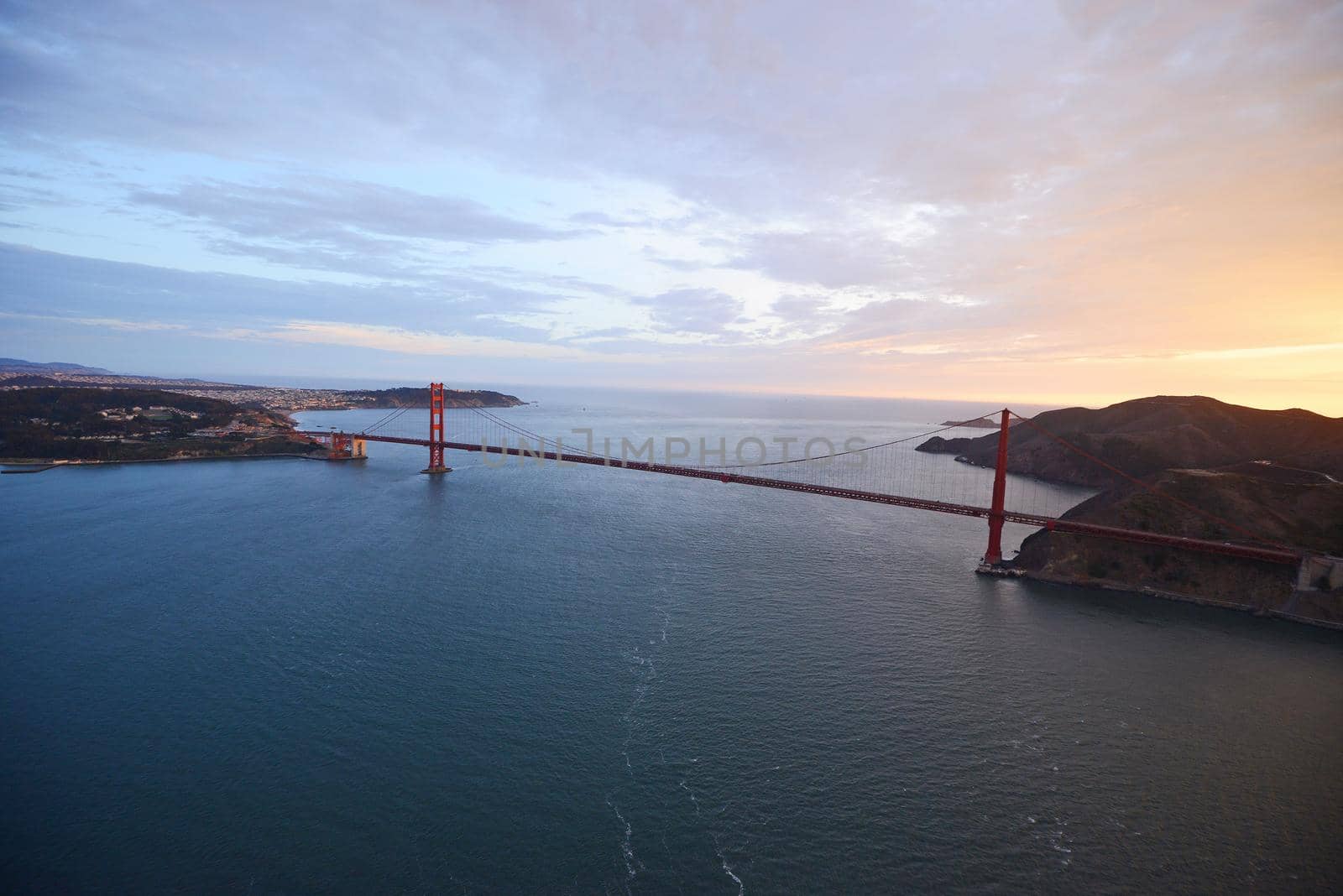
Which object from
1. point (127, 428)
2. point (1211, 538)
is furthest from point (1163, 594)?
point (127, 428)

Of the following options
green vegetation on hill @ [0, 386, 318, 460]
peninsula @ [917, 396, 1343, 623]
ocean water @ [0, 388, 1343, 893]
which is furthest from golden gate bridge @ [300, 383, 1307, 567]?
green vegetation on hill @ [0, 386, 318, 460]

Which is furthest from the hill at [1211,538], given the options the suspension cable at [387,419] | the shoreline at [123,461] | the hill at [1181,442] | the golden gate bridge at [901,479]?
the suspension cable at [387,419]

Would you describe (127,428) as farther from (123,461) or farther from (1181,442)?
(1181,442)

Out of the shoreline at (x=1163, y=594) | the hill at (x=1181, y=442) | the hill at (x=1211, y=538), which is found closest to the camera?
the shoreline at (x=1163, y=594)

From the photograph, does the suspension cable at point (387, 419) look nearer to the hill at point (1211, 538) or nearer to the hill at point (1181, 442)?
the hill at point (1181, 442)

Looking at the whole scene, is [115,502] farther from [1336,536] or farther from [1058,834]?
[1336,536]

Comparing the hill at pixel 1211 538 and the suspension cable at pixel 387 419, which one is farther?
the suspension cable at pixel 387 419
